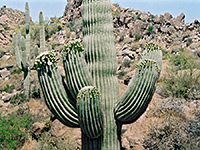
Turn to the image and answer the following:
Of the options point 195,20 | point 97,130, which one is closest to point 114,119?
point 97,130

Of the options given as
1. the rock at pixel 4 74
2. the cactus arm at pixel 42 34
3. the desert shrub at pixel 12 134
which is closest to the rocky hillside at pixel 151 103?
the rock at pixel 4 74

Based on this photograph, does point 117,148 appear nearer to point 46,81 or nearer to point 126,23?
point 46,81

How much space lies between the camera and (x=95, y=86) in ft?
11.1

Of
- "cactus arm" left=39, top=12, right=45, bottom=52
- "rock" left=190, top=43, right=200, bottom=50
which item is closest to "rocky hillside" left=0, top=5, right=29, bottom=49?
"cactus arm" left=39, top=12, right=45, bottom=52

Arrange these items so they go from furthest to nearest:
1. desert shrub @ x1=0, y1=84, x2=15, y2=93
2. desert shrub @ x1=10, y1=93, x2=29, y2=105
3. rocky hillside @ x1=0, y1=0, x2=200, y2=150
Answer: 1. desert shrub @ x1=0, y1=84, x2=15, y2=93
2. desert shrub @ x1=10, y1=93, x2=29, y2=105
3. rocky hillside @ x1=0, y1=0, x2=200, y2=150

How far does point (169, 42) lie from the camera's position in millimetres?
19531

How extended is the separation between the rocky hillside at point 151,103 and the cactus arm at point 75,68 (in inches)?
146

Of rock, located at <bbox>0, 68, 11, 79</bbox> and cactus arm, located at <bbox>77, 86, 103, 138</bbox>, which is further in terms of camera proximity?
rock, located at <bbox>0, 68, 11, 79</bbox>

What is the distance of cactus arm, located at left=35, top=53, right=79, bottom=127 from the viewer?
10.7 ft

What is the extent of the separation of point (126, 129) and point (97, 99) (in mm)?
4354

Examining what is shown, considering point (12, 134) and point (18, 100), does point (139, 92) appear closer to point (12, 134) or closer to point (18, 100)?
point (12, 134)

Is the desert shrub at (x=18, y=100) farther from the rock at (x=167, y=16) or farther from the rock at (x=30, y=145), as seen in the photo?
the rock at (x=167, y=16)

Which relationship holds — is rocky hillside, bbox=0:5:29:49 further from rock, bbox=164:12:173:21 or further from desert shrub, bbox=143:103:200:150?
desert shrub, bbox=143:103:200:150

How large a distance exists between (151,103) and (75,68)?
5482 mm
